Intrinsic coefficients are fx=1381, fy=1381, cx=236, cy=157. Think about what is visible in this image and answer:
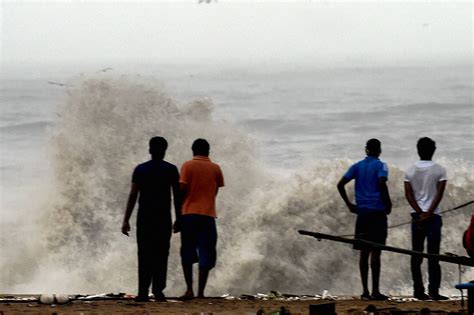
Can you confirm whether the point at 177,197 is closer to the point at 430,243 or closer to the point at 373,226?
the point at 373,226

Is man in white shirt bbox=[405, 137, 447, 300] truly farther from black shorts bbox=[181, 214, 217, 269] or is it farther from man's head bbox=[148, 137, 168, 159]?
man's head bbox=[148, 137, 168, 159]

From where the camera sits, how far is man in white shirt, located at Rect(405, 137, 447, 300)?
11445 mm

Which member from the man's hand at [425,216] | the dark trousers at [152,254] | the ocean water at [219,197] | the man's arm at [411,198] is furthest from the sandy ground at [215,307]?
the ocean water at [219,197]

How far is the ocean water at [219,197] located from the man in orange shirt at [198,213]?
4847mm

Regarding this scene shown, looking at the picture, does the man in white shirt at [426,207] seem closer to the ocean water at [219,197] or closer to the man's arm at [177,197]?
the man's arm at [177,197]

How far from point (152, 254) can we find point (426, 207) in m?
2.31

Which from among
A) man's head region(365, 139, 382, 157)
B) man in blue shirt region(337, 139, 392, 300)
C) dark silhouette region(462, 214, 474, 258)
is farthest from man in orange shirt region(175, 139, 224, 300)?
dark silhouette region(462, 214, 474, 258)

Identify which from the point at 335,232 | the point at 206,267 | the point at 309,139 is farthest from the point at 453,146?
the point at 206,267

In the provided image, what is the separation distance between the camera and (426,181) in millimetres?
11492

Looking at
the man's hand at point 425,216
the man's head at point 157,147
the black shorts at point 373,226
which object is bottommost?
the black shorts at point 373,226

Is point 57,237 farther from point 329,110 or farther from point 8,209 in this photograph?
point 329,110

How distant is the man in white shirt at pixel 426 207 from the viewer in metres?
11.4

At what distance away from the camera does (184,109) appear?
77.4 ft

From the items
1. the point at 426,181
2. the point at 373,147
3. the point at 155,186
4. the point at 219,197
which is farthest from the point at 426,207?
the point at 219,197
